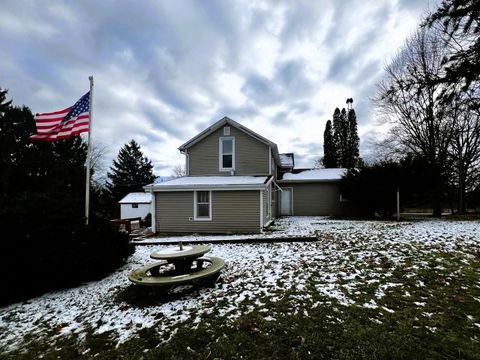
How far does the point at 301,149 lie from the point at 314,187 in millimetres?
30861

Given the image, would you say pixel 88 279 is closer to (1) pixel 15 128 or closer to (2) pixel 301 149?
(1) pixel 15 128

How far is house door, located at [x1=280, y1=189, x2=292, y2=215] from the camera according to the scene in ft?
65.4

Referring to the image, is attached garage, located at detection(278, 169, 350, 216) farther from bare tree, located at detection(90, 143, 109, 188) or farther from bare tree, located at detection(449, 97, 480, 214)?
bare tree, located at detection(90, 143, 109, 188)

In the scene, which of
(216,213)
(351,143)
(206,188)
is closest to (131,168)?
(351,143)

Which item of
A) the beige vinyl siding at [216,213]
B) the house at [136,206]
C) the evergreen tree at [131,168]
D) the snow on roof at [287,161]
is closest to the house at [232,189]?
the beige vinyl siding at [216,213]

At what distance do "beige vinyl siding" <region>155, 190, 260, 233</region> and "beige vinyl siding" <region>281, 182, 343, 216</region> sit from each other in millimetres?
8474

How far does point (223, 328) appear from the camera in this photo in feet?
11.6

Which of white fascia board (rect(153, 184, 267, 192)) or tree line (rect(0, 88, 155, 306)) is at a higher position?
white fascia board (rect(153, 184, 267, 192))

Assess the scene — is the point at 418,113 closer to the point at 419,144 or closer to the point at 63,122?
the point at 419,144

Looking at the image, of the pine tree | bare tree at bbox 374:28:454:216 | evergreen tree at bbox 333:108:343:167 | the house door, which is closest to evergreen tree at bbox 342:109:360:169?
evergreen tree at bbox 333:108:343:167

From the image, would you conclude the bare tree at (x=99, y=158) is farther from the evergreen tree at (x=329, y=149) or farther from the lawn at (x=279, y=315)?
the lawn at (x=279, y=315)

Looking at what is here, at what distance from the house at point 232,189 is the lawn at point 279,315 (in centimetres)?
559

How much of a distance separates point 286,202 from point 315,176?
3.07m

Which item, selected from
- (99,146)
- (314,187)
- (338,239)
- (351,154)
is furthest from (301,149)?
(338,239)
